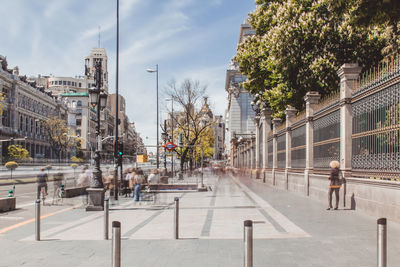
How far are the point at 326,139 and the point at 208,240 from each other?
8550 millimetres

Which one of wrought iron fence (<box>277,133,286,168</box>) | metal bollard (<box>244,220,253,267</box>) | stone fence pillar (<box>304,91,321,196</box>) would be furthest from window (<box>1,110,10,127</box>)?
metal bollard (<box>244,220,253,267</box>)

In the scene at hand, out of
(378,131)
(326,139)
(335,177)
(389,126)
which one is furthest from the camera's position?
(326,139)

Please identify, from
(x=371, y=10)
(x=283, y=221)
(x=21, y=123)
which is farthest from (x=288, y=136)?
(x=21, y=123)

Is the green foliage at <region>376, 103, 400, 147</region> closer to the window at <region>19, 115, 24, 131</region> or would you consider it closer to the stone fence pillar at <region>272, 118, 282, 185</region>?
the stone fence pillar at <region>272, 118, 282, 185</region>

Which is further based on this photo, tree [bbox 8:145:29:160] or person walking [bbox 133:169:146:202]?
tree [bbox 8:145:29:160]

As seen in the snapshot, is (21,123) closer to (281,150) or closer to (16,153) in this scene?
(16,153)

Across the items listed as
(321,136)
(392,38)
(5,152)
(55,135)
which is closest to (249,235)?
(321,136)

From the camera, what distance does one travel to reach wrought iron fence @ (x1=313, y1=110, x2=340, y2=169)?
14070mm

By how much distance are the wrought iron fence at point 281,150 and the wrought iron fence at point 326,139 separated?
6.76 m

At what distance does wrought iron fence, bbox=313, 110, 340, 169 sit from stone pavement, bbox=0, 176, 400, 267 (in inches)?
102

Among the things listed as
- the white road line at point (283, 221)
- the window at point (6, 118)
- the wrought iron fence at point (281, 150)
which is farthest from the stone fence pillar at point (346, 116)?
the window at point (6, 118)

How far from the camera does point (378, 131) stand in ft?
35.1

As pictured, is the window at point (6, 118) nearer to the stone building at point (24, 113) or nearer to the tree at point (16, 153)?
the stone building at point (24, 113)

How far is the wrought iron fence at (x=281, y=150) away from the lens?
77.8ft
